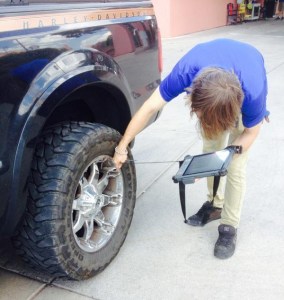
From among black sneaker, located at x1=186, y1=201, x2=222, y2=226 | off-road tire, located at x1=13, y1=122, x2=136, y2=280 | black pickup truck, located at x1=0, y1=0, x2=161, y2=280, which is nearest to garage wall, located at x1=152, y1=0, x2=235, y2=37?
black pickup truck, located at x1=0, y1=0, x2=161, y2=280

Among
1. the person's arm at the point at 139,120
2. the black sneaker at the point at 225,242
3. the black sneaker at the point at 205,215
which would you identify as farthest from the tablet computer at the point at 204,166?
the black sneaker at the point at 205,215

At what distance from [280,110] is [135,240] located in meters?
3.72

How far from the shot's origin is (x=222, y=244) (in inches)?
106

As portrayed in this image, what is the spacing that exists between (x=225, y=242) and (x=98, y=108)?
1.18m

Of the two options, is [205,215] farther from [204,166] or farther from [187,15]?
[187,15]

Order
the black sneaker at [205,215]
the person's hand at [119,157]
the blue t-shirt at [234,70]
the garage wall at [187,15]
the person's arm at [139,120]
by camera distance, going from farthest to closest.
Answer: the garage wall at [187,15]
the black sneaker at [205,215]
the person's hand at [119,157]
the person's arm at [139,120]
the blue t-shirt at [234,70]

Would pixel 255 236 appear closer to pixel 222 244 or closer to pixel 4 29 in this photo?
pixel 222 244

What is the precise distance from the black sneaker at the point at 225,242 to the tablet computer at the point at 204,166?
0.61 metres

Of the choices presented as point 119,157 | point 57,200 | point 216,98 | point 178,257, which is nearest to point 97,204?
point 119,157

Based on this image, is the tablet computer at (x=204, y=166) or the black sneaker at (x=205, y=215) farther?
the black sneaker at (x=205, y=215)

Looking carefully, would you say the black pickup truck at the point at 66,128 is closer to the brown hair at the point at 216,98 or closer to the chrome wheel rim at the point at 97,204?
the chrome wheel rim at the point at 97,204

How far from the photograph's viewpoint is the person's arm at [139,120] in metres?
2.30

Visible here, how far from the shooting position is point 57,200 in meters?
2.07

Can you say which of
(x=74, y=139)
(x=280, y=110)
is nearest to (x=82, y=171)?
(x=74, y=139)
